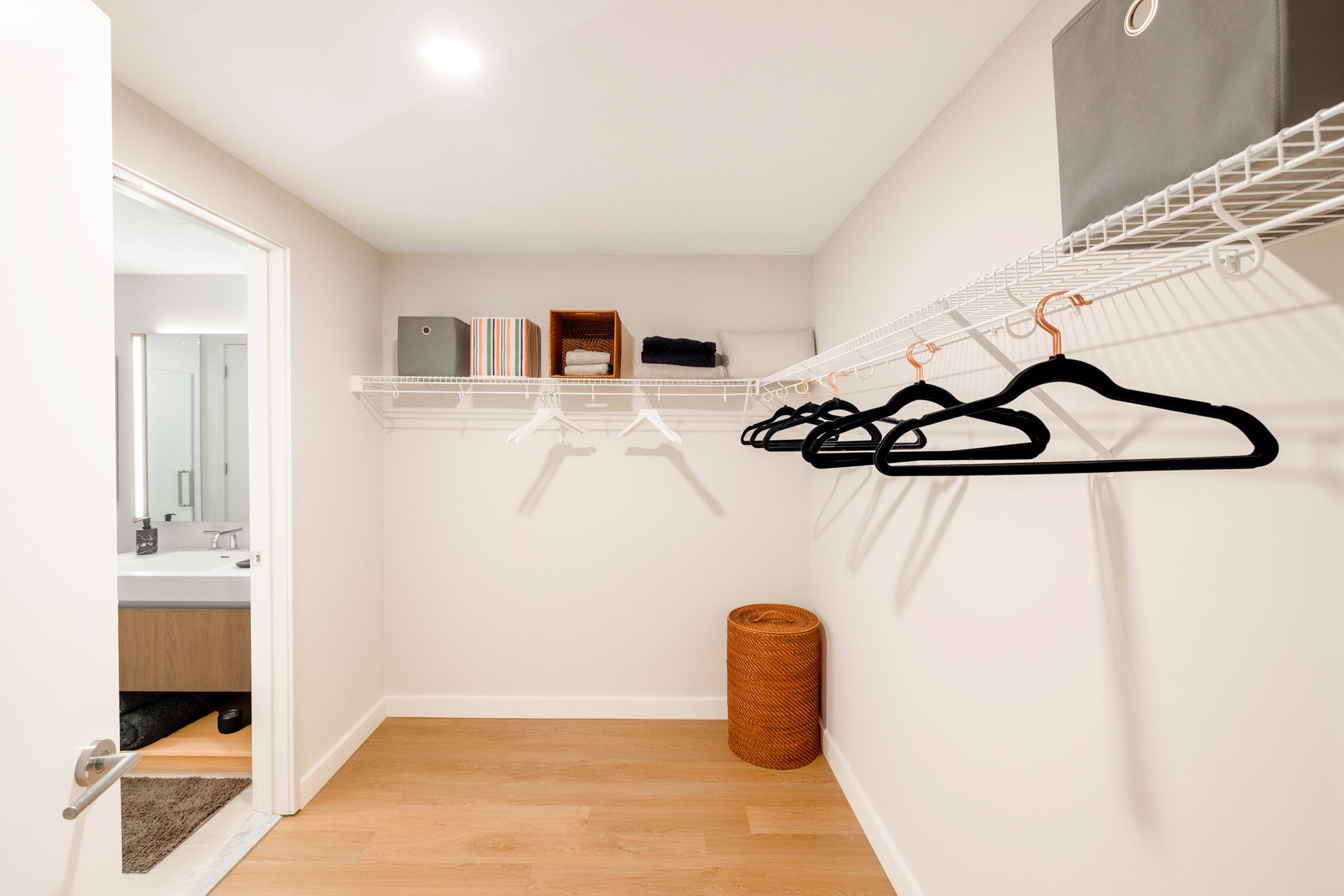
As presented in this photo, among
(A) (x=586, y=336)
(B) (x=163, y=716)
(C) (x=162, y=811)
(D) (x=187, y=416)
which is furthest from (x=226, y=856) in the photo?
(A) (x=586, y=336)

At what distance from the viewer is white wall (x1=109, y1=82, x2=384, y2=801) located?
6.48 feet

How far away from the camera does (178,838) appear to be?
6.64ft

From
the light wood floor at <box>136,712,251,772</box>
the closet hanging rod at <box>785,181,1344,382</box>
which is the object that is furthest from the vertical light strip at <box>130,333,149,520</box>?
the closet hanging rod at <box>785,181,1344,382</box>

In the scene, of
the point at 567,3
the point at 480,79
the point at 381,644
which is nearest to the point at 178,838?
the point at 381,644

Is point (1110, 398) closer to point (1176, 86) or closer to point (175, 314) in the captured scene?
point (1176, 86)

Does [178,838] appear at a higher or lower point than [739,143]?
lower

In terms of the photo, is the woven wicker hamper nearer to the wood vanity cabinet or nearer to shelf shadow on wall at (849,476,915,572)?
shelf shadow on wall at (849,476,915,572)

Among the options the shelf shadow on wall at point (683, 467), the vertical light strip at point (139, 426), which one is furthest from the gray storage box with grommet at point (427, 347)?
the vertical light strip at point (139, 426)

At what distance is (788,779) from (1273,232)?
2412 mm

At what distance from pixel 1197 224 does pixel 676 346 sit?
2.11 metres

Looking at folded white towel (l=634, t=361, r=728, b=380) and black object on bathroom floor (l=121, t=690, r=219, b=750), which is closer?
black object on bathroom floor (l=121, t=690, r=219, b=750)

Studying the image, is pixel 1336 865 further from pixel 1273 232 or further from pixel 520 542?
pixel 520 542

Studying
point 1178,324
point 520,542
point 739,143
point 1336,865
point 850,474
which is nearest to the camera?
point 1336,865

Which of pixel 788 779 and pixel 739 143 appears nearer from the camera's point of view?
pixel 739 143
